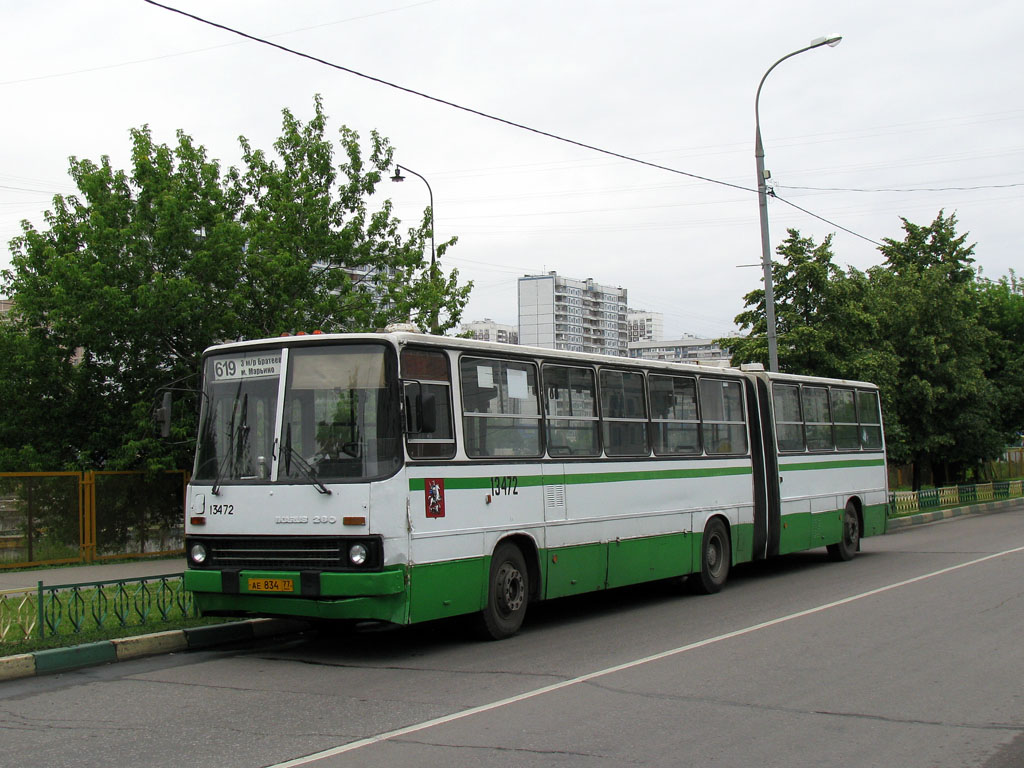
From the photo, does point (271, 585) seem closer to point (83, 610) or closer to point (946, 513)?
point (83, 610)

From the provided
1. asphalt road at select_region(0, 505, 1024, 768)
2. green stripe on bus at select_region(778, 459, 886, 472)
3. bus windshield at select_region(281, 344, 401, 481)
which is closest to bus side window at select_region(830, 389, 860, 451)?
green stripe on bus at select_region(778, 459, 886, 472)

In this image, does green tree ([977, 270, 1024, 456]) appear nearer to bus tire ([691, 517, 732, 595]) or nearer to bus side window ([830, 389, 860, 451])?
bus side window ([830, 389, 860, 451])

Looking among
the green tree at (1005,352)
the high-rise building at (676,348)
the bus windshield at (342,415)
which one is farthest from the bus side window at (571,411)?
the high-rise building at (676,348)

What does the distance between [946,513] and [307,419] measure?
2651cm

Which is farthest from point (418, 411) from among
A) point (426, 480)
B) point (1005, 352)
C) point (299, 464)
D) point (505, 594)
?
point (1005, 352)

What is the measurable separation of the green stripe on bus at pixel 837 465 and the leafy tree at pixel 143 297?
9.65m

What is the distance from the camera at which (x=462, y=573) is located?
10.1 meters

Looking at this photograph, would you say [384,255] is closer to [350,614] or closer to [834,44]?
[834,44]

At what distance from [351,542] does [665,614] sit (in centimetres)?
470

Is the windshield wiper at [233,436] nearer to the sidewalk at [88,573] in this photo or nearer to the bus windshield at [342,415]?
the bus windshield at [342,415]

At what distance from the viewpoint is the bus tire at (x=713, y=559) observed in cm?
1436

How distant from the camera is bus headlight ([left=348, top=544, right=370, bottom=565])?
9.23 metres

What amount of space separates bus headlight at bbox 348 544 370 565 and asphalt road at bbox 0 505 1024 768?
37.1 inches

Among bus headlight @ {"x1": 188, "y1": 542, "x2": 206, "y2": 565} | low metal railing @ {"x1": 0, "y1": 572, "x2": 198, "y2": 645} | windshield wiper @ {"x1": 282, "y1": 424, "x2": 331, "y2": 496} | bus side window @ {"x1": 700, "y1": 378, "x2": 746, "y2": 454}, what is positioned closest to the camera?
windshield wiper @ {"x1": 282, "y1": 424, "x2": 331, "y2": 496}
